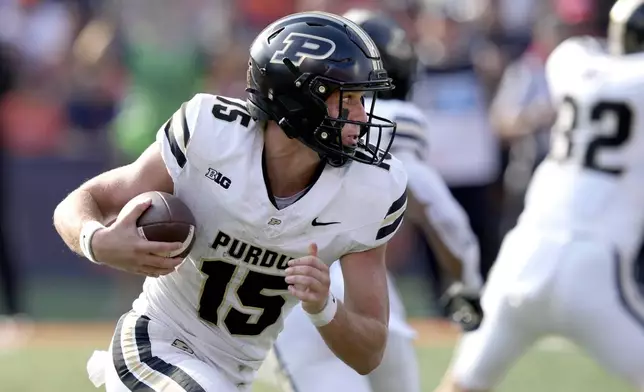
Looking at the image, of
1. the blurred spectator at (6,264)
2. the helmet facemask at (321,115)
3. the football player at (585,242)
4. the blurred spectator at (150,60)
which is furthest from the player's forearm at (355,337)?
the blurred spectator at (150,60)

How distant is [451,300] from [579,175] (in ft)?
2.60

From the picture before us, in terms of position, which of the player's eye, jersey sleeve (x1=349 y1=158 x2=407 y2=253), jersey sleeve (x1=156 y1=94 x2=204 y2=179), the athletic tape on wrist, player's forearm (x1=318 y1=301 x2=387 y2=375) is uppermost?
the player's eye

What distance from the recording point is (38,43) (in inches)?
439

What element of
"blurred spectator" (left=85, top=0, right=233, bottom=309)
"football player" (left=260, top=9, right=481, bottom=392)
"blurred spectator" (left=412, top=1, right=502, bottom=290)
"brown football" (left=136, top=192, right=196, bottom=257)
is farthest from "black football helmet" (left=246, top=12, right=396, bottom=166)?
A: "blurred spectator" (left=85, top=0, right=233, bottom=309)

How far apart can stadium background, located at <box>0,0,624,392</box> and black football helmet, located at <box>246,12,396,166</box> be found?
5.69m

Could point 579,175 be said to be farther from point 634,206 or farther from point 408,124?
point 408,124

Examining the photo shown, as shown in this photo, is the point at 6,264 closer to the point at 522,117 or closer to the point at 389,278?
the point at 522,117

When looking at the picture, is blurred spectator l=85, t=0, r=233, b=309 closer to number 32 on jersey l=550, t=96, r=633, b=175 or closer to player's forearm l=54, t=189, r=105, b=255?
number 32 on jersey l=550, t=96, r=633, b=175

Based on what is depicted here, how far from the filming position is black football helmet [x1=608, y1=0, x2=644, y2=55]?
5.31 meters

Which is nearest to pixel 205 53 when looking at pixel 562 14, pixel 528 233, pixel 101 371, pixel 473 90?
pixel 473 90

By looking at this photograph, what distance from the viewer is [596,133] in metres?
5.21

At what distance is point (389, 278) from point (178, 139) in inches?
65.1

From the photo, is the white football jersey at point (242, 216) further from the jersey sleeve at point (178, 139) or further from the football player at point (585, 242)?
the football player at point (585, 242)

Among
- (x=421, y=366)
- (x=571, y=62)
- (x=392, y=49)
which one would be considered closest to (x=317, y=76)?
(x=392, y=49)
